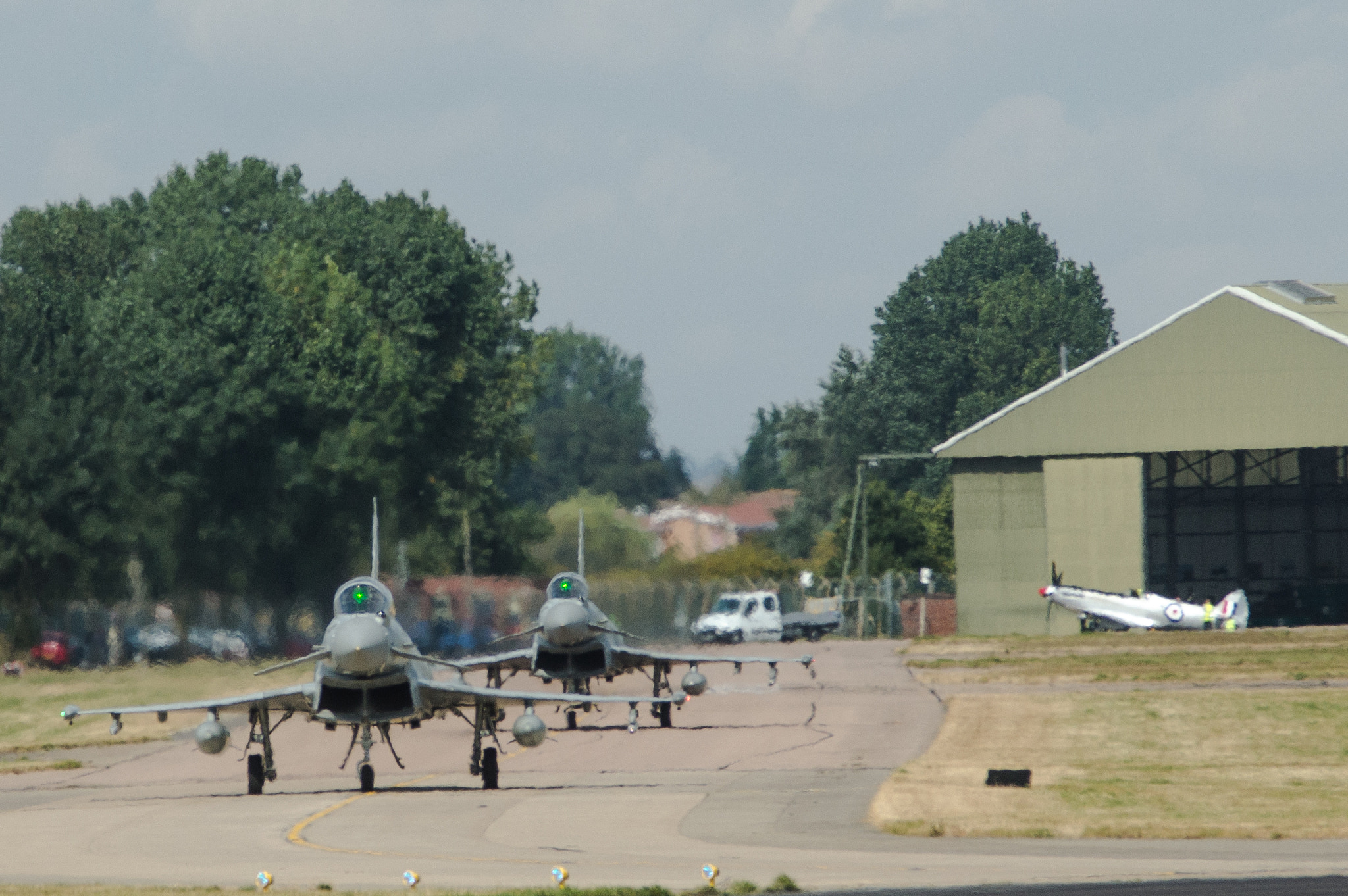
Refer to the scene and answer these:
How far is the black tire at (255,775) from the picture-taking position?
2548 cm

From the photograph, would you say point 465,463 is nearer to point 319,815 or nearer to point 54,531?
point 54,531

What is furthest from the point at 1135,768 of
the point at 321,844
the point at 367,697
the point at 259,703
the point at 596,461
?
the point at 596,461

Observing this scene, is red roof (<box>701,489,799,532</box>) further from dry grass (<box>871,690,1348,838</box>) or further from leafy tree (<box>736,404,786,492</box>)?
dry grass (<box>871,690,1348,838</box>)

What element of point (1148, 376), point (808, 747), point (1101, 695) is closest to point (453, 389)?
point (1148, 376)

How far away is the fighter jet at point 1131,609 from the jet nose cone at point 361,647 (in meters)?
42.4

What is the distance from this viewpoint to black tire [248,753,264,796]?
25.5 m

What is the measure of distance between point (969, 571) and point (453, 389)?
27.6 metres

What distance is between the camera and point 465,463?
289 ft

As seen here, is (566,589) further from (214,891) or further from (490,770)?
(214,891)

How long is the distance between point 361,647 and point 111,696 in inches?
756

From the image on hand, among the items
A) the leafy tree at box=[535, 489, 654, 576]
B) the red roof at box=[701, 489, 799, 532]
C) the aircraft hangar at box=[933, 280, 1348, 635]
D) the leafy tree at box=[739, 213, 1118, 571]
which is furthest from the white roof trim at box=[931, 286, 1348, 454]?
the red roof at box=[701, 489, 799, 532]

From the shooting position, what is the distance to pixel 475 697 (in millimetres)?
24812

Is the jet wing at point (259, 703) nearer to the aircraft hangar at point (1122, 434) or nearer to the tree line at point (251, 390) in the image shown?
the tree line at point (251, 390)

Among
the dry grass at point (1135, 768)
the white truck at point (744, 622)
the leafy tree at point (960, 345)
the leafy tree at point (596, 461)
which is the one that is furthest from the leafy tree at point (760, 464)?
the dry grass at point (1135, 768)
